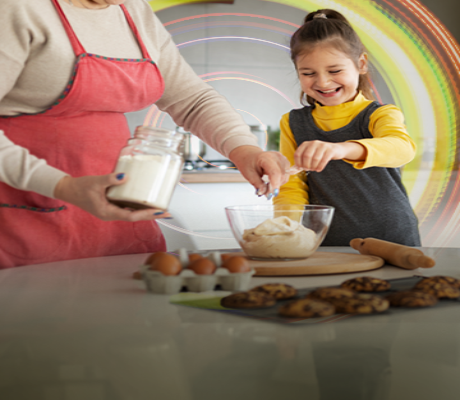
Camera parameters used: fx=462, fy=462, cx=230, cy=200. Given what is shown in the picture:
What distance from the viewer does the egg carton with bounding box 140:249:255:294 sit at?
0.57m

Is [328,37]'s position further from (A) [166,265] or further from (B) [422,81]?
(B) [422,81]

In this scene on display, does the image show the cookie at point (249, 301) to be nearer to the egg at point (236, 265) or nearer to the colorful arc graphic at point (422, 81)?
the egg at point (236, 265)

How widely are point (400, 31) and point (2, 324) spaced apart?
10.1 feet

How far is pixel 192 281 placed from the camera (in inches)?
22.6

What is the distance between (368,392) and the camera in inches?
Result: 13.3

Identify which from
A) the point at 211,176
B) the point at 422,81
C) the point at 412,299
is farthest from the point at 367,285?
the point at 422,81

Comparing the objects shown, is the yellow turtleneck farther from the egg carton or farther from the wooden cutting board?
the egg carton

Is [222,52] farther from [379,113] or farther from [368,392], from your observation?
[368,392]

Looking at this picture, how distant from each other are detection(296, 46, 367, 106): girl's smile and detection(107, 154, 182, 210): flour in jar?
2.59 ft

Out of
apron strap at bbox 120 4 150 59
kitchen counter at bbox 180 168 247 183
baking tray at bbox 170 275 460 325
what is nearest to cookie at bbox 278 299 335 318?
baking tray at bbox 170 275 460 325

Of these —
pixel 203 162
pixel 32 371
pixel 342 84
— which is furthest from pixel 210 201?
pixel 32 371

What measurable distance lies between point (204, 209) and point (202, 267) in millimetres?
2183

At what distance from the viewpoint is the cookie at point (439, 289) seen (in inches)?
21.2

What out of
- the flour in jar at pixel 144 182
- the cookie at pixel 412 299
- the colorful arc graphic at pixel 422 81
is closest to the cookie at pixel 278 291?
the cookie at pixel 412 299
